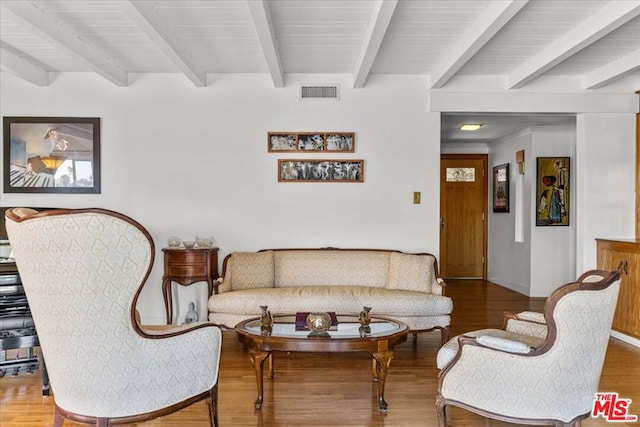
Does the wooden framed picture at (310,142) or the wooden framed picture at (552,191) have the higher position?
the wooden framed picture at (310,142)

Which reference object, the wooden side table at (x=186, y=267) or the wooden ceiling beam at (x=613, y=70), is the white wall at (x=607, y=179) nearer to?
the wooden ceiling beam at (x=613, y=70)

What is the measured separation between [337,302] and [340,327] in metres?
0.90

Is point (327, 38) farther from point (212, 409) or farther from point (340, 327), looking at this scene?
point (212, 409)

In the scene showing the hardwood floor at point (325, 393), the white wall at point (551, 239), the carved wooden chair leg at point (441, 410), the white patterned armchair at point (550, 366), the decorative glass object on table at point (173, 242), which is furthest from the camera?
the white wall at point (551, 239)

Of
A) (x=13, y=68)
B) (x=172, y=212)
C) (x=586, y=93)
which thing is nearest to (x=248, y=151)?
(x=172, y=212)

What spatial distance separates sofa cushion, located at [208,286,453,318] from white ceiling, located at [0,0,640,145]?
6.64 feet

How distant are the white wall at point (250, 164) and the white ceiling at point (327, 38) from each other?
8.7 inches

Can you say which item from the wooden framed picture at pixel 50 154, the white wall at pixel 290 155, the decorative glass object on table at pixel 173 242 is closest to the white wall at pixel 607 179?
the white wall at pixel 290 155

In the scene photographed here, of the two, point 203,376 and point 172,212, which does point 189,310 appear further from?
point 203,376

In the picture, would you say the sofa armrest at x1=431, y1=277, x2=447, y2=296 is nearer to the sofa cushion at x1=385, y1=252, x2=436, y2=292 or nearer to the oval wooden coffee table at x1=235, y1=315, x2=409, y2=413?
the sofa cushion at x1=385, y1=252, x2=436, y2=292

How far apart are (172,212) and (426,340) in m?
2.86

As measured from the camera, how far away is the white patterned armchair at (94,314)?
1881mm

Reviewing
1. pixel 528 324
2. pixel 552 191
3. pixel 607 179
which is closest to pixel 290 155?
pixel 528 324

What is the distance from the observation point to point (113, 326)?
6.38 feet
